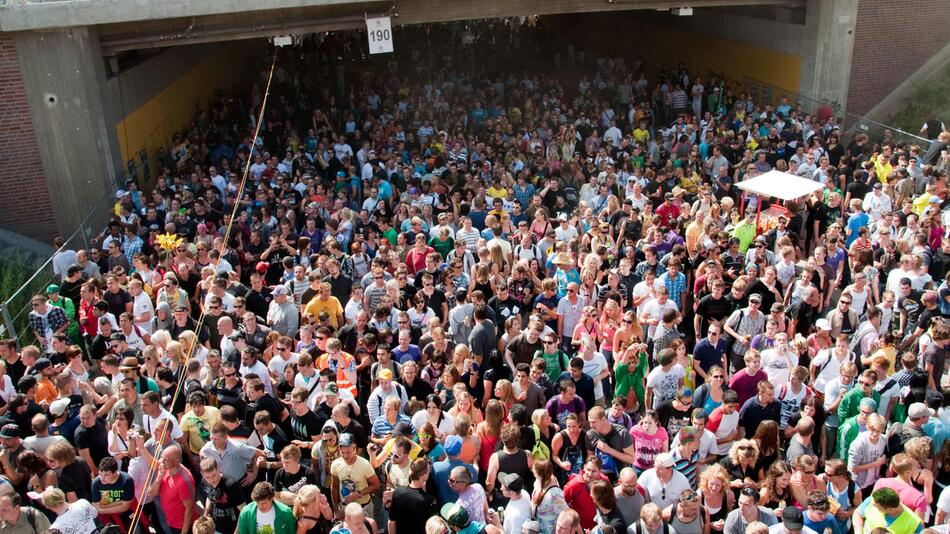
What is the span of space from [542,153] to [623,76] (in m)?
8.45

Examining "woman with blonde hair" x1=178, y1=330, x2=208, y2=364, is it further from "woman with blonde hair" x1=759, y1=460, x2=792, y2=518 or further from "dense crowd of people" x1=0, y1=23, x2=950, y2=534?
"woman with blonde hair" x1=759, y1=460, x2=792, y2=518

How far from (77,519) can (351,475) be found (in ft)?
6.52

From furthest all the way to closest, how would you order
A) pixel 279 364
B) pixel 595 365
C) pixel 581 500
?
pixel 279 364 → pixel 595 365 → pixel 581 500

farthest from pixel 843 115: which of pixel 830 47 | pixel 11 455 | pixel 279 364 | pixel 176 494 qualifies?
pixel 11 455

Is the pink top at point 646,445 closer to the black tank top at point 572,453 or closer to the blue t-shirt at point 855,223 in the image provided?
the black tank top at point 572,453

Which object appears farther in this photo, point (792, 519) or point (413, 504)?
point (413, 504)

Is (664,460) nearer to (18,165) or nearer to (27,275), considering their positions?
(27,275)

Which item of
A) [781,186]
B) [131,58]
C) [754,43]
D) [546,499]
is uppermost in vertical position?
[131,58]

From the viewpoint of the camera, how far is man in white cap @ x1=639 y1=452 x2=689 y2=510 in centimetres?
657

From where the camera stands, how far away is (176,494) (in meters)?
6.84

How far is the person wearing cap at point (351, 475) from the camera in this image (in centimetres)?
692

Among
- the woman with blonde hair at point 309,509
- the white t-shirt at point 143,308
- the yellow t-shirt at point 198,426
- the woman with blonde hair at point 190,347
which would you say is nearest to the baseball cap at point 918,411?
the woman with blonde hair at point 309,509

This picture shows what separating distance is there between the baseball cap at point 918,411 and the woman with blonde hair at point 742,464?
1.41 meters

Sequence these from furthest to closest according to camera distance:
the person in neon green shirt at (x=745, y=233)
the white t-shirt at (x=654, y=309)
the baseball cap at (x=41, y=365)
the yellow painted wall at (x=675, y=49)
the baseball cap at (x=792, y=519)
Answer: the yellow painted wall at (x=675, y=49), the person in neon green shirt at (x=745, y=233), the white t-shirt at (x=654, y=309), the baseball cap at (x=41, y=365), the baseball cap at (x=792, y=519)
